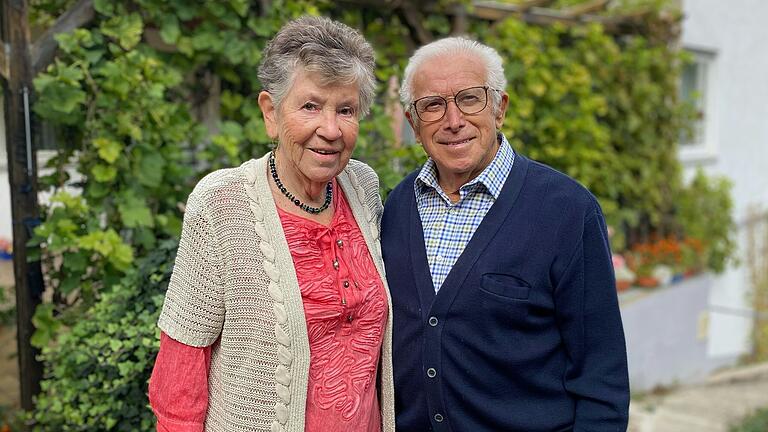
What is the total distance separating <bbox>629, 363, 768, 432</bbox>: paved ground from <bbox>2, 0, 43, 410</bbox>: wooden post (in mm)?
3431

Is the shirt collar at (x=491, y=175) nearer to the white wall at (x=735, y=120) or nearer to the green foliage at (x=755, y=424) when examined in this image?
the green foliage at (x=755, y=424)

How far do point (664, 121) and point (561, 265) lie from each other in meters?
5.28

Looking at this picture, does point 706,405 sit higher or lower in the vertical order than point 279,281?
lower

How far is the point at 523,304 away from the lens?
1.84m

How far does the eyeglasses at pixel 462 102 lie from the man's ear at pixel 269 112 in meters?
0.42

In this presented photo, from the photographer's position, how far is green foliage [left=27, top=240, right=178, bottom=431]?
241 cm

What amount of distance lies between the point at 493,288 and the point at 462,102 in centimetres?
48

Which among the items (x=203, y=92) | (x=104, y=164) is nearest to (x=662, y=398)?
(x=203, y=92)

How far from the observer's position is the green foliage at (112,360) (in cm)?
241

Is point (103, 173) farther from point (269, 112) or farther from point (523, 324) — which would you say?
point (523, 324)

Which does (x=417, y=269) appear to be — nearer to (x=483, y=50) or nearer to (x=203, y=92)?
(x=483, y=50)

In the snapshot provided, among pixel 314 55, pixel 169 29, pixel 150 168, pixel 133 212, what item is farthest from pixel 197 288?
pixel 169 29

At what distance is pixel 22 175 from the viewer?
2.99 metres

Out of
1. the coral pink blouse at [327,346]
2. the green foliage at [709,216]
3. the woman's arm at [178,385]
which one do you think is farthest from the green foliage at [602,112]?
the woman's arm at [178,385]
